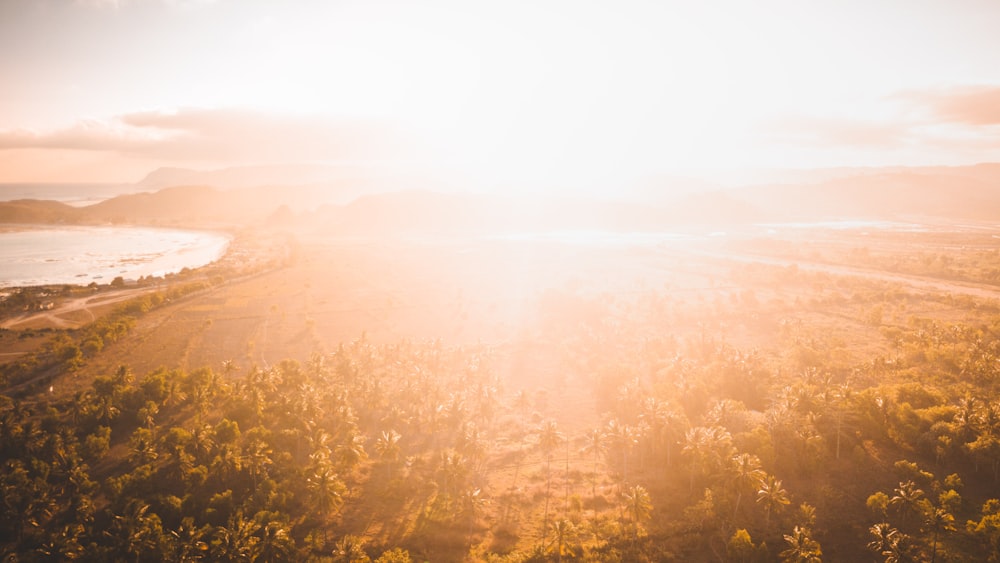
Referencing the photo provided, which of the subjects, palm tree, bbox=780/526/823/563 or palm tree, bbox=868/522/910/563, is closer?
palm tree, bbox=868/522/910/563

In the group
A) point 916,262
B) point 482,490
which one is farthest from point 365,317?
point 916,262

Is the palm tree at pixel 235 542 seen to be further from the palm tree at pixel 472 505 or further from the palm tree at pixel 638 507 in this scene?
the palm tree at pixel 638 507

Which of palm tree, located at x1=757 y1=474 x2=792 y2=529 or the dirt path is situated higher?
the dirt path

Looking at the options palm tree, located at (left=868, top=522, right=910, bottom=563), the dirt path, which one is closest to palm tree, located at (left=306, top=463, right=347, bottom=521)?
palm tree, located at (left=868, top=522, right=910, bottom=563)

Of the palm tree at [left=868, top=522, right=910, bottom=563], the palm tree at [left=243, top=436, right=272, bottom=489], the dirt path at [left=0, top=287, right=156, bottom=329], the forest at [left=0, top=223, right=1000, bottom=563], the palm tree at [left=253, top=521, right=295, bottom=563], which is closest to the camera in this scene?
the palm tree at [left=868, top=522, right=910, bottom=563]

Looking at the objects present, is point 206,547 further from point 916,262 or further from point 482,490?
point 916,262

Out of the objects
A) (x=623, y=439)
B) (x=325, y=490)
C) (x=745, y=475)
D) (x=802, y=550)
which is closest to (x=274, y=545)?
(x=325, y=490)

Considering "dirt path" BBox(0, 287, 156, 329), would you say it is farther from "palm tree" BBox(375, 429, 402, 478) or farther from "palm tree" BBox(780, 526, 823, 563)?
"palm tree" BBox(780, 526, 823, 563)
